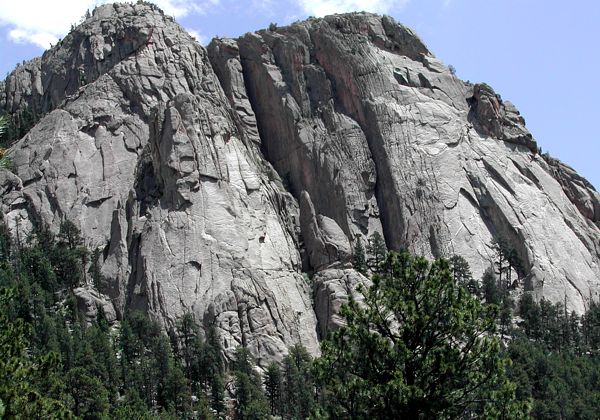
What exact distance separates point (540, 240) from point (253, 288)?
1373 inches

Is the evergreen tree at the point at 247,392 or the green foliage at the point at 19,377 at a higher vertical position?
the evergreen tree at the point at 247,392

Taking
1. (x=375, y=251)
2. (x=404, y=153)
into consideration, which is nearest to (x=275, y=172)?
(x=404, y=153)

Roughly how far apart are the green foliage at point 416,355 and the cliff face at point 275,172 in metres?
59.7

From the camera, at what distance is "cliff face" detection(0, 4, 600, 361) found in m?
99.2

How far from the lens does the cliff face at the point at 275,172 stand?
9919 centimetres

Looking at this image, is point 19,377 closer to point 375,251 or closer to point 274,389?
point 274,389

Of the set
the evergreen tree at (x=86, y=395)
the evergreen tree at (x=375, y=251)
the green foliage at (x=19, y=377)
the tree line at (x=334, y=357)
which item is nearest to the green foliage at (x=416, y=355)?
the tree line at (x=334, y=357)

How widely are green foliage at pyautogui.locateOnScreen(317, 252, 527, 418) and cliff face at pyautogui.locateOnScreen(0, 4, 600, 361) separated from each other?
2349 inches

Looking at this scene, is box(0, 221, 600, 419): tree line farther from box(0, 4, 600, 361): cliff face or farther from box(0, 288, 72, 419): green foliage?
box(0, 4, 600, 361): cliff face

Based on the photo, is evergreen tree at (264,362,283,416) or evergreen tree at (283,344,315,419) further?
evergreen tree at (264,362,283,416)

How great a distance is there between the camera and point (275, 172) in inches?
4719

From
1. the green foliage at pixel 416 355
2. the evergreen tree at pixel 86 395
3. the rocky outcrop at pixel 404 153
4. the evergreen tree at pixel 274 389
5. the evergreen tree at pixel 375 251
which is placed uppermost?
the rocky outcrop at pixel 404 153

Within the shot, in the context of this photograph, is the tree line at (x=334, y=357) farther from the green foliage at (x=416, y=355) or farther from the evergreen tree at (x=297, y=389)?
the evergreen tree at (x=297, y=389)

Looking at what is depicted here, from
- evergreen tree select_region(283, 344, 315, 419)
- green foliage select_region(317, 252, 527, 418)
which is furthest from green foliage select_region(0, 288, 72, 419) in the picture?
evergreen tree select_region(283, 344, 315, 419)
